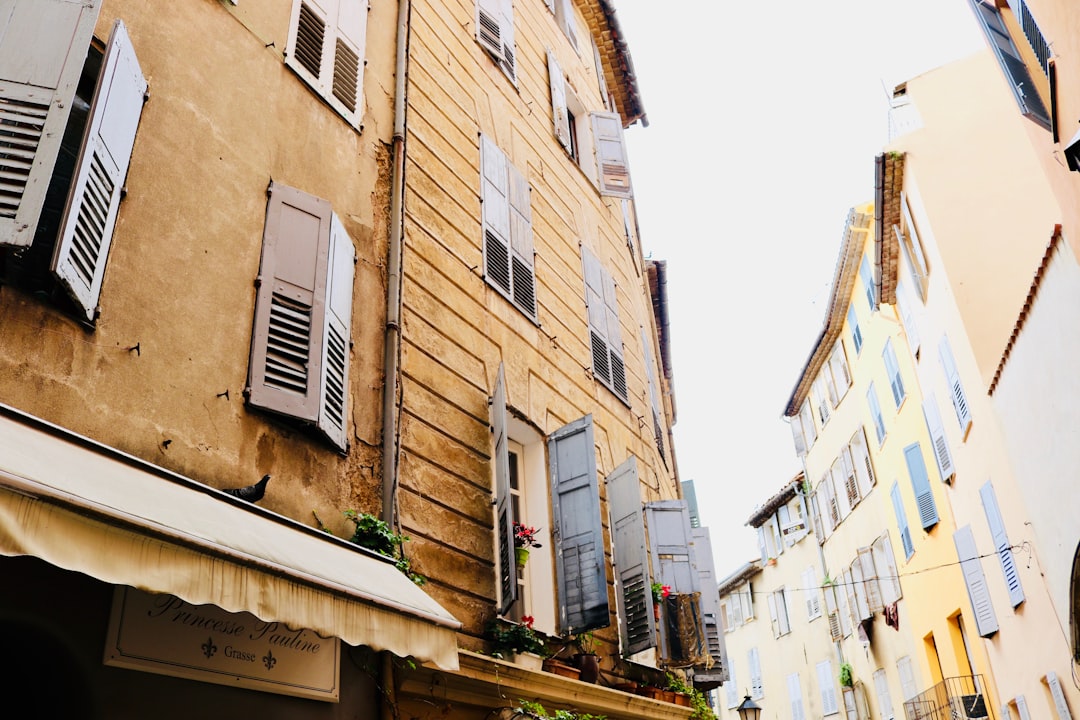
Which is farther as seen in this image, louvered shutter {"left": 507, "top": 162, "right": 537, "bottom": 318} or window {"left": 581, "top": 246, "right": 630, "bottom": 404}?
window {"left": 581, "top": 246, "right": 630, "bottom": 404}

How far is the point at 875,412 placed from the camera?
21.0 m

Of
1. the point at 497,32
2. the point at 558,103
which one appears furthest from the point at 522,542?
the point at 558,103

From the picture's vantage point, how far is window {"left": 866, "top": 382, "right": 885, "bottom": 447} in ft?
67.3

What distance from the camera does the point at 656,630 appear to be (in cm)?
871

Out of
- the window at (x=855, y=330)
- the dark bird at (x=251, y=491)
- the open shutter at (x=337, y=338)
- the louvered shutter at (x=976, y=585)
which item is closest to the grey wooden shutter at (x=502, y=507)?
the open shutter at (x=337, y=338)

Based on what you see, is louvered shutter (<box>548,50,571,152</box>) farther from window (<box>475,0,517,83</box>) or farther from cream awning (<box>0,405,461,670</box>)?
cream awning (<box>0,405,461,670</box>)

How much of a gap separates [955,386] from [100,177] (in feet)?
46.3

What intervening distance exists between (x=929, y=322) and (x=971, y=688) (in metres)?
6.66

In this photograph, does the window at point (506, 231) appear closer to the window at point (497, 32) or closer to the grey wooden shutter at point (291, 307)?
the window at point (497, 32)

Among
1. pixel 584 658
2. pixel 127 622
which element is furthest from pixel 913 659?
pixel 127 622

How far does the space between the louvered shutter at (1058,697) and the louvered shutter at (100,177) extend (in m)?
12.9

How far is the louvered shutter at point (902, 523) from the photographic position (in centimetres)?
1895

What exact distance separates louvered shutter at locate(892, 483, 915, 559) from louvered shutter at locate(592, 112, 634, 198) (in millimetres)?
9978

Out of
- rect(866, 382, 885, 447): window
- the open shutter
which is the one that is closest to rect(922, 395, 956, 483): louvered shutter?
rect(866, 382, 885, 447): window
